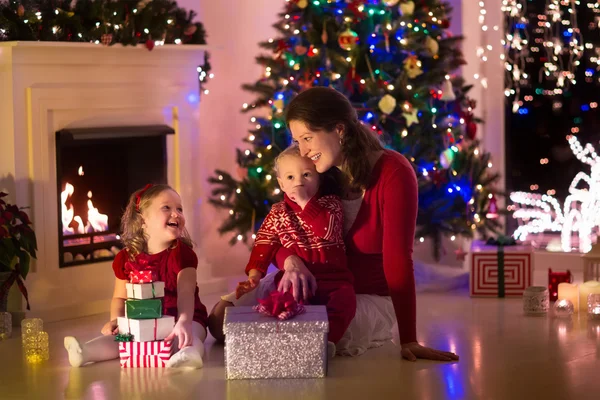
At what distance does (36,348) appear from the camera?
4.30 metres

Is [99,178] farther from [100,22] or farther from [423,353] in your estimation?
[423,353]

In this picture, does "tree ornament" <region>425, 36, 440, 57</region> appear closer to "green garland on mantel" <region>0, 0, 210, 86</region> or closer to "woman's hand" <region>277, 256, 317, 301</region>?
"green garland on mantel" <region>0, 0, 210, 86</region>

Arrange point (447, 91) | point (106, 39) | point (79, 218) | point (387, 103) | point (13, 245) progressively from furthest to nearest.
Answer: point (447, 91), point (387, 103), point (79, 218), point (106, 39), point (13, 245)

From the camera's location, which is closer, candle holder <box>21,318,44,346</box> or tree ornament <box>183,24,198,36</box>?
candle holder <box>21,318,44,346</box>

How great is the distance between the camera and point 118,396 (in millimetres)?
3660

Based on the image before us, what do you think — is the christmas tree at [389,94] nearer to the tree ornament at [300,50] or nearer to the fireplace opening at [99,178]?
the tree ornament at [300,50]

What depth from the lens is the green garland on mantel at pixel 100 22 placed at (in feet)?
16.5

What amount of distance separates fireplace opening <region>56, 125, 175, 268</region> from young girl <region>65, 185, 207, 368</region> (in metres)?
1.03

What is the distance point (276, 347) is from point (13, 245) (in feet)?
5.57

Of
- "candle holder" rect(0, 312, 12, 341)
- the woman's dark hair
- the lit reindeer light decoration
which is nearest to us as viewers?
the woman's dark hair

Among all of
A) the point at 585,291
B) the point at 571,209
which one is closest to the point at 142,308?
the point at 585,291

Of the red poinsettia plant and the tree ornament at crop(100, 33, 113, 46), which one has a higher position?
the tree ornament at crop(100, 33, 113, 46)

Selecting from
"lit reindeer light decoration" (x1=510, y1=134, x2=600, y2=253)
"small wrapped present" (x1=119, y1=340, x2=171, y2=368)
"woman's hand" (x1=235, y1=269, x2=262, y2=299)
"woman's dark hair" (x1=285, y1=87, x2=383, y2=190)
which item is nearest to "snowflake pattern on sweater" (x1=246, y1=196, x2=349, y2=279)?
"woman's hand" (x1=235, y1=269, x2=262, y2=299)

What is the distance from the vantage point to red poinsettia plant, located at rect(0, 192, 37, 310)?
16.1ft
